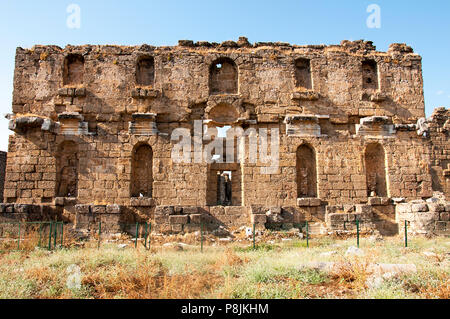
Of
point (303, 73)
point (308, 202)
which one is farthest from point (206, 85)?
point (308, 202)

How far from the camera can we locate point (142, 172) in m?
12.8

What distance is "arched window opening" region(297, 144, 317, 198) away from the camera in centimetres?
1289

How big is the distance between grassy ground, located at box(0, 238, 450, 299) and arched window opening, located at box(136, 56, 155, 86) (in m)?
7.57

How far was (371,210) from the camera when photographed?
12.0 meters

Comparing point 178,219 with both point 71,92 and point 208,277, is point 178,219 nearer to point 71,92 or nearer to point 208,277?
point 208,277

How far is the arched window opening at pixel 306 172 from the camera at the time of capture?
12891mm

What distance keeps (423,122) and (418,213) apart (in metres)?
3.73

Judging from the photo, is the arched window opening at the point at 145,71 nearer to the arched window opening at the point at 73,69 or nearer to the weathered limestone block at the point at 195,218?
the arched window opening at the point at 73,69

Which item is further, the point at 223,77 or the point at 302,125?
the point at 223,77

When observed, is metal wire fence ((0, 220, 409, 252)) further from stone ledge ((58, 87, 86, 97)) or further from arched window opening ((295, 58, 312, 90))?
arched window opening ((295, 58, 312, 90))

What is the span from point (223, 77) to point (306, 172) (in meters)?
5.03

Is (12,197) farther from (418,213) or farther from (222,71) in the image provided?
(418,213)

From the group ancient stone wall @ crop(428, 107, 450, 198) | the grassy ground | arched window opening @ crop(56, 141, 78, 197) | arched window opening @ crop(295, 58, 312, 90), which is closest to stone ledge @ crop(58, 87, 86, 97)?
arched window opening @ crop(56, 141, 78, 197)

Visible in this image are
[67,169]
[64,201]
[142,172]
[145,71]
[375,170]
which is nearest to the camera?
[64,201]
